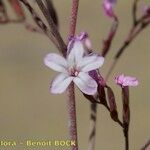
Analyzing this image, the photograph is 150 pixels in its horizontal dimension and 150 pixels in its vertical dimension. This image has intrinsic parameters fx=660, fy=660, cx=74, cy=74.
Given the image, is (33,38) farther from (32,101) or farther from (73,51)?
(73,51)

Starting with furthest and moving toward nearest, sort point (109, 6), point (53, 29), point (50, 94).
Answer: point (50, 94) → point (109, 6) → point (53, 29)

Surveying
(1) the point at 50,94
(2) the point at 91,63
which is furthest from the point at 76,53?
(1) the point at 50,94

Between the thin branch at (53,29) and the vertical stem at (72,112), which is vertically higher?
the thin branch at (53,29)

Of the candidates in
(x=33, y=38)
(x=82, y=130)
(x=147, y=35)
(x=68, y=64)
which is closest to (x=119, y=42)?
(x=147, y=35)

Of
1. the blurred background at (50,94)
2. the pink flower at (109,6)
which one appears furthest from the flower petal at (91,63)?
the blurred background at (50,94)

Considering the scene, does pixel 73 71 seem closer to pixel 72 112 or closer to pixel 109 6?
pixel 72 112

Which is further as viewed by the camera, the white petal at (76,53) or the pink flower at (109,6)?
the pink flower at (109,6)

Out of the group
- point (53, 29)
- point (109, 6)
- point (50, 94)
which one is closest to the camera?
point (53, 29)

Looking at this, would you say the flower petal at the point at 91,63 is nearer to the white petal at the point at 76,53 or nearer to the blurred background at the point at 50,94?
the white petal at the point at 76,53
